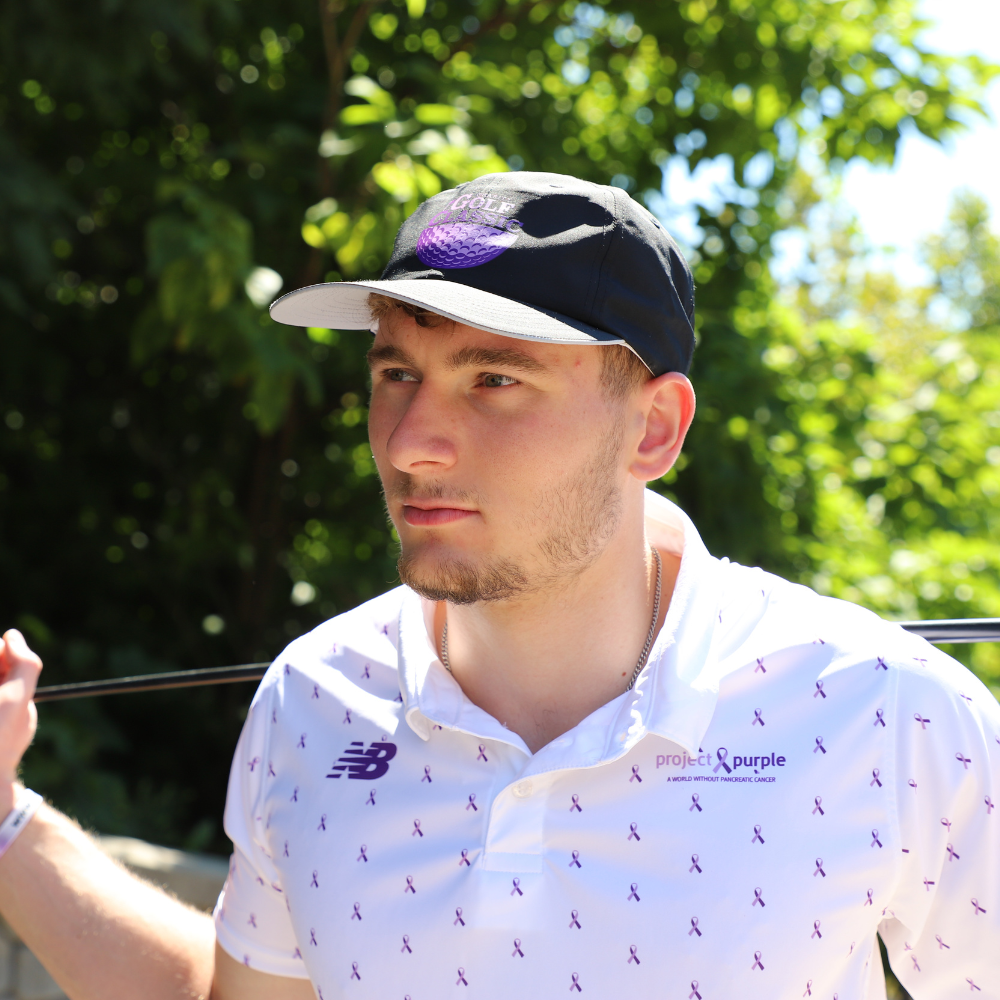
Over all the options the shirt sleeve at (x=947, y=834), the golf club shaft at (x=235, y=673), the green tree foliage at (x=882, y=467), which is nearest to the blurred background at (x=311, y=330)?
the green tree foliage at (x=882, y=467)

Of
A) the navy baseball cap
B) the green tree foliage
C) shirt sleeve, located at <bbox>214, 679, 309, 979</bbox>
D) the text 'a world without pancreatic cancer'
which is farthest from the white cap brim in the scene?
the green tree foliage

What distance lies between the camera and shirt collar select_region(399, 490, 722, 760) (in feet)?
3.98

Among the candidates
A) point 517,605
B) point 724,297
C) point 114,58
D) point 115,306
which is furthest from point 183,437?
point 517,605

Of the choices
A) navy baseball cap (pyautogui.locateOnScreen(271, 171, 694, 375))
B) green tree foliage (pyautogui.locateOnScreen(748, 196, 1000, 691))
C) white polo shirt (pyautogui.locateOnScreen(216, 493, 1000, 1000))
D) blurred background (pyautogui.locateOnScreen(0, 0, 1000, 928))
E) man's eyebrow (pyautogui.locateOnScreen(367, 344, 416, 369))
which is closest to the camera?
white polo shirt (pyautogui.locateOnScreen(216, 493, 1000, 1000))

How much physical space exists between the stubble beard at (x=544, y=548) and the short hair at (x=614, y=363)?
5 cm

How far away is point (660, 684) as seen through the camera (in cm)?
126

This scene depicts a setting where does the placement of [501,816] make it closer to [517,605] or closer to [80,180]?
[517,605]

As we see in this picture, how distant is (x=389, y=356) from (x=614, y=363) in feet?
0.97

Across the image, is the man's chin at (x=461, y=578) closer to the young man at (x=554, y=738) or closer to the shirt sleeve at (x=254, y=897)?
the young man at (x=554, y=738)

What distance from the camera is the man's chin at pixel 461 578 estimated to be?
4.25 ft

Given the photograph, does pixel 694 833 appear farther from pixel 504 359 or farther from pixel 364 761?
pixel 504 359

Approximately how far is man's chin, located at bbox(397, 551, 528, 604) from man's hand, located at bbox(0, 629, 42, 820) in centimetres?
57

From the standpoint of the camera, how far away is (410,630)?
1.48 m

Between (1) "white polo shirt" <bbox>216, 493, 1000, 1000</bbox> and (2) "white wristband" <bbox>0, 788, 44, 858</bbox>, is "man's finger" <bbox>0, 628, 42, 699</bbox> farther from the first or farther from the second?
(1) "white polo shirt" <bbox>216, 493, 1000, 1000</bbox>
